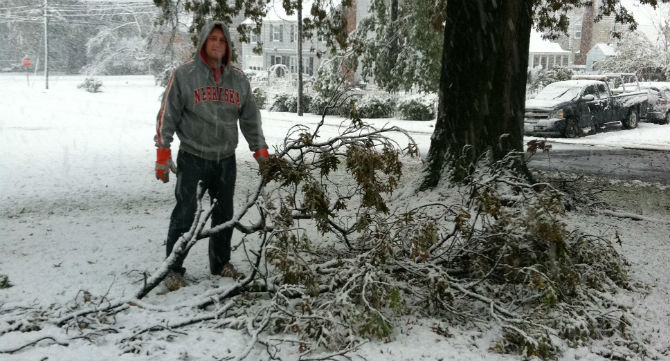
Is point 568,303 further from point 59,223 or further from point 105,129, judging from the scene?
point 105,129

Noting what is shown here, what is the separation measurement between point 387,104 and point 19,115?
45.2 feet

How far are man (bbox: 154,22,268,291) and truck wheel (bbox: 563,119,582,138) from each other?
14.3m

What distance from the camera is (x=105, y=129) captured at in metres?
18.0

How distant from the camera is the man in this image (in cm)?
424

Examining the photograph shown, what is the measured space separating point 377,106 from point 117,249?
61.5 ft

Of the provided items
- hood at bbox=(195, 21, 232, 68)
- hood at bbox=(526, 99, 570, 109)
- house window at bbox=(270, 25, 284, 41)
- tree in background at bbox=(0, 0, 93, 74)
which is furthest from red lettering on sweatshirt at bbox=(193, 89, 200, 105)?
tree in background at bbox=(0, 0, 93, 74)

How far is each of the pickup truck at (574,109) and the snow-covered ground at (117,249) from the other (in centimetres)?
448

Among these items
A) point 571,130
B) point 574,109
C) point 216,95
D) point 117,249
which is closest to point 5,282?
point 117,249

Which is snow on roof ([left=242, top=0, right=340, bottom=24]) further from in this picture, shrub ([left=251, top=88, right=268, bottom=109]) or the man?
the man

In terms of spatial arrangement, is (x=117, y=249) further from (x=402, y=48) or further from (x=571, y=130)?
(x=402, y=48)

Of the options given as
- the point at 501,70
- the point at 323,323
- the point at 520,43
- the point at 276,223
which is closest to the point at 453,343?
the point at 323,323

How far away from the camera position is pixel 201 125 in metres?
4.34

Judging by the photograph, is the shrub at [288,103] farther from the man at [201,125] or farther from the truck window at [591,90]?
the man at [201,125]

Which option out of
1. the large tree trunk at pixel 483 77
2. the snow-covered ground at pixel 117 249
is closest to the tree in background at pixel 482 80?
the large tree trunk at pixel 483 77
